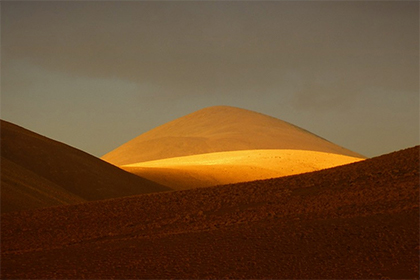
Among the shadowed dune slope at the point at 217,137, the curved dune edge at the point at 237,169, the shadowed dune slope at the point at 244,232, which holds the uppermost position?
the shadowed dune slope at the point at 217,137

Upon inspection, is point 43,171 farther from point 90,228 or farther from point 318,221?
point 318,221

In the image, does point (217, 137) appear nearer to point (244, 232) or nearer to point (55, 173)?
point (55, 173)

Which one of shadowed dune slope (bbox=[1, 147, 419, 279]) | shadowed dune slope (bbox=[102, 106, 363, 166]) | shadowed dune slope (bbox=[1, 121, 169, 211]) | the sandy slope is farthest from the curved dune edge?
shadowed dune slope (bbox=[102, 106, 363, 166])

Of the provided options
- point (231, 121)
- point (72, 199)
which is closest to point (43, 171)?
point (72, 199)

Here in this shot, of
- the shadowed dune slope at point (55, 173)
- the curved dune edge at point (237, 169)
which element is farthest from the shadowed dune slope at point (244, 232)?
the curved dune edge at point (237, 169)

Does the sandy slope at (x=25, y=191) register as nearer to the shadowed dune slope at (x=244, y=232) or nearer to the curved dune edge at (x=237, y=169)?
the shadowed dune slope at (x=244, y=232)

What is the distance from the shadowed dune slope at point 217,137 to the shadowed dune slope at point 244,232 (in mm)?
67454

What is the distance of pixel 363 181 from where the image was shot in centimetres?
1366

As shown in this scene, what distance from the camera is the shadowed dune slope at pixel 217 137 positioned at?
8481 centimetres

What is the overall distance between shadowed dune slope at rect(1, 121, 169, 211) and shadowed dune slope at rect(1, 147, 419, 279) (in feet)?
17.7

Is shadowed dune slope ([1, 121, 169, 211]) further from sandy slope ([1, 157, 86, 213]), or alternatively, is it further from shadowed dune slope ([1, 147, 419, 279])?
shadowed dune slope ([1, 147, 419, 279])

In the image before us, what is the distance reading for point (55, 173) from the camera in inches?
977

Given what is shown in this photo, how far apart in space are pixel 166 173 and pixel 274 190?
70.2ft

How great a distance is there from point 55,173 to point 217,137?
212ft
